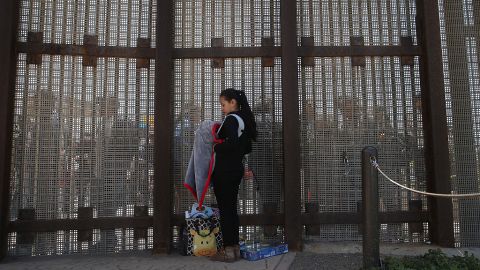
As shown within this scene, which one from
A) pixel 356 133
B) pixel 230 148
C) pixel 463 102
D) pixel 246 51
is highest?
pixel 246 51

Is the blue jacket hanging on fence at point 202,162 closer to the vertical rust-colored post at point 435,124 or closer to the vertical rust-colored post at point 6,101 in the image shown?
the vertical rust-colored post at point 6,101

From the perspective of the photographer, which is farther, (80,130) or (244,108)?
(80,130)

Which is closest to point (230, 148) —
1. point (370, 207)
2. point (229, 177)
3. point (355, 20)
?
point (229, 177)

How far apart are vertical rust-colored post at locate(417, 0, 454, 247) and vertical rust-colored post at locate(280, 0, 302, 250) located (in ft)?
5.22

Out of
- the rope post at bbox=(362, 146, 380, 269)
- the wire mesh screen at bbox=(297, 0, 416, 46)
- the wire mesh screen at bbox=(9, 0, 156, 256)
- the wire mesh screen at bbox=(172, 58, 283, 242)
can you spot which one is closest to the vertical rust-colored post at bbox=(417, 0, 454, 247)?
the wire mesh screen at bbox=(297, 0, 416, 46)

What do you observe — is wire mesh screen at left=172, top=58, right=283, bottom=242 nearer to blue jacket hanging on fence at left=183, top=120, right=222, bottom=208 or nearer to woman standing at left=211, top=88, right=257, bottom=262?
blue jacket hanging on fence at left=183, top=120, right=222, bottom=208

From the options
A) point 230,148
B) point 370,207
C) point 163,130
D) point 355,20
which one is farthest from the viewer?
point 355,20

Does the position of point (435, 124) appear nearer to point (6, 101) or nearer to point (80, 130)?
point (80, 130)

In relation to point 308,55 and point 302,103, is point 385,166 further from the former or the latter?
point 308,55

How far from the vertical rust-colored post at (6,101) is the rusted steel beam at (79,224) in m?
0.17

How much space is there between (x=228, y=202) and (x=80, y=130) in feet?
6.71

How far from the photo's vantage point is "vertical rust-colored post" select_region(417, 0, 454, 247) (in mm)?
4285

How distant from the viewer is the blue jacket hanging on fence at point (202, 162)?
3.95 m

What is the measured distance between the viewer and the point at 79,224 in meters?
4.31
